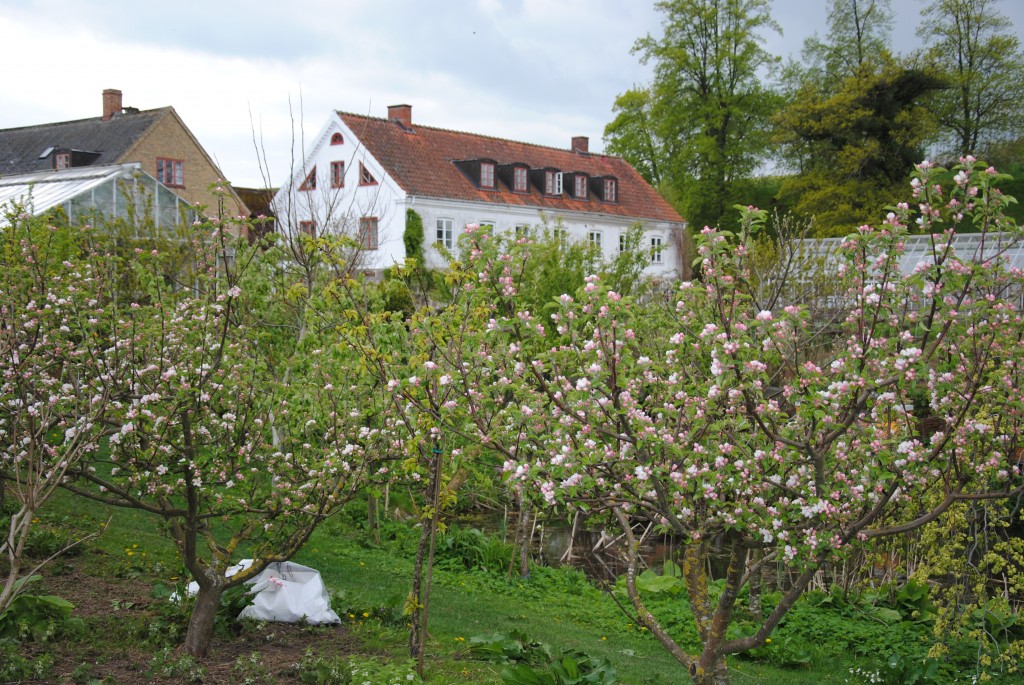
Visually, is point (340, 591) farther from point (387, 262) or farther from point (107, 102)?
point (107, 102)

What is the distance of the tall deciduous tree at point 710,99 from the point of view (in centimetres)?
4691

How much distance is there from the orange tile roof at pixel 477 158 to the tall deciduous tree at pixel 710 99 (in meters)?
2.41

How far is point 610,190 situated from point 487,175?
23.5ft

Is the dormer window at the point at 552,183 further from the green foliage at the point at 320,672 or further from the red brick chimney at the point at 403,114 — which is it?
the green foliage at the point at 320,672

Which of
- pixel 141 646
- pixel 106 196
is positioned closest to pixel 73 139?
pixel 106 196

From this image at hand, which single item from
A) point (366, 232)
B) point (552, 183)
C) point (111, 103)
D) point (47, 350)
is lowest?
point (47, 350)

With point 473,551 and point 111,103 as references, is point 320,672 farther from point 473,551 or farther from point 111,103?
point 111,103

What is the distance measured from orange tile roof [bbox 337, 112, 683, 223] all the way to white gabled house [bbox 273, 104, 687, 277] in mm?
51

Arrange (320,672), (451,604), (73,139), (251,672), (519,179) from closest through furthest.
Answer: (320,672)
(251,672)
(451,604)
(519,179)
(73,139)

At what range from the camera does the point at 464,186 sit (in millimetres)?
39125

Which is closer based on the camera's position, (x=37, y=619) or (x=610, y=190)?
(x=37, y=619)

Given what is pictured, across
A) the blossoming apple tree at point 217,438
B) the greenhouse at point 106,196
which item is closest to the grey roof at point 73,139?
the greenhouse at point 106,196

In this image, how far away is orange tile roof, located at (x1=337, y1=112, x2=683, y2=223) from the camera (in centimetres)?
3772

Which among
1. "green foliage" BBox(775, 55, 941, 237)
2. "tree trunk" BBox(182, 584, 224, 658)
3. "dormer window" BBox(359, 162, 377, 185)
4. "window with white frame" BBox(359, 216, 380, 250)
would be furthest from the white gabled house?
"tree trunk" BBox(182, 584, 224, 658)
